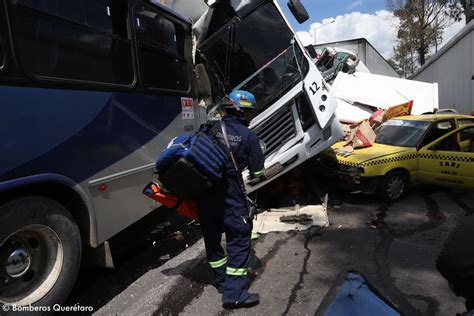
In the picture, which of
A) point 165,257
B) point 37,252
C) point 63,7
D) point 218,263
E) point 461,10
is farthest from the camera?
point 461,10

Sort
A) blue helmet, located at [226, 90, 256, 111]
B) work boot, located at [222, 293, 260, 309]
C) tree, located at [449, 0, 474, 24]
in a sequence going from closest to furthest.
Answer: work boot, located at [222, 293, 260, 309]
blue helmet, located at [226, 90, 256, 111]
tree, located at [449, 0, 474, 24]

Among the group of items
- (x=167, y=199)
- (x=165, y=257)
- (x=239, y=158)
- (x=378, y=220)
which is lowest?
(x=378, y=220)

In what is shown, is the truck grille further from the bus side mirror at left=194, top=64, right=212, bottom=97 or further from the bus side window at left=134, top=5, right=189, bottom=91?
the bus side window at left=134, top=5, right=189, bottom=91

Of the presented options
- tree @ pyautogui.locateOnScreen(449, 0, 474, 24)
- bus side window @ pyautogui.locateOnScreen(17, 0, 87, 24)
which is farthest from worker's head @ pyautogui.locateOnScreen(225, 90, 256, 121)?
tree @ pyautogui.locateOnScreen(449, 0, 474, 24)

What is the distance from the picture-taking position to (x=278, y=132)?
6.34 metres

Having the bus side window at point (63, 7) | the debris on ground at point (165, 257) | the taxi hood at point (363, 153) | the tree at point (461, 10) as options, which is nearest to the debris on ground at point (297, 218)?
the taxi hood at point (363, 153)

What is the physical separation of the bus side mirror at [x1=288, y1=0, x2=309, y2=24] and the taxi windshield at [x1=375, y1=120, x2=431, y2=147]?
3.05 meters

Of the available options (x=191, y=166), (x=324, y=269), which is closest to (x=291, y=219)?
(x=324, y=269)

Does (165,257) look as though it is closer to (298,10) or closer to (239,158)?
(239,158)

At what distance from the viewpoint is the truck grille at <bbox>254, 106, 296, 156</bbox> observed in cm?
630

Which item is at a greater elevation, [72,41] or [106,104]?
[72,41]

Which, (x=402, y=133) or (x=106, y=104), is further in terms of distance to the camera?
(x=402, y=133)

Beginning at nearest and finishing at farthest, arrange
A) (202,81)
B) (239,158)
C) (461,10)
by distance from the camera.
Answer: (239,158) < (202,81) < (461,10)

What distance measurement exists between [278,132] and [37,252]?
398 centimetres
